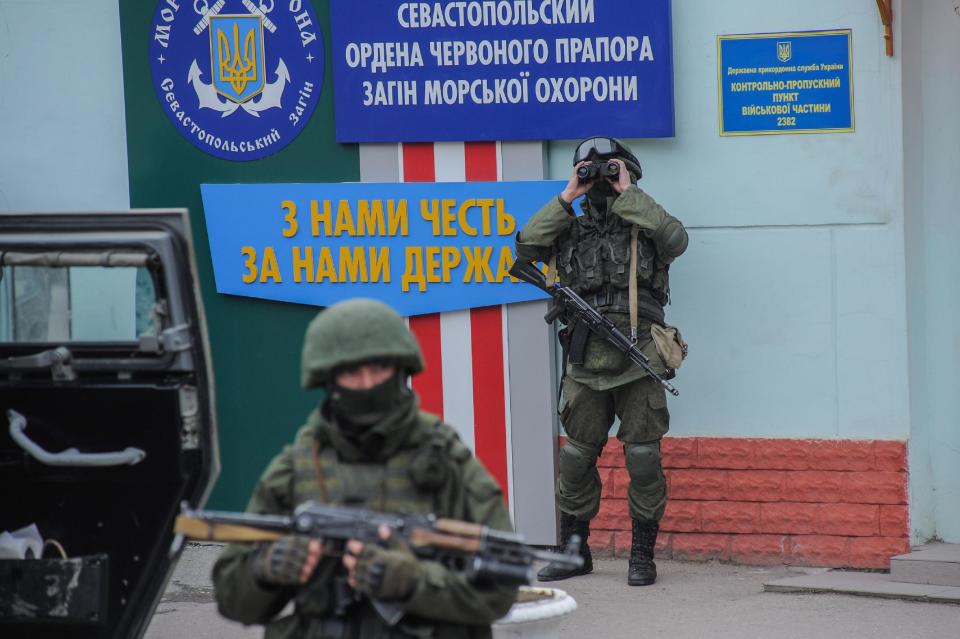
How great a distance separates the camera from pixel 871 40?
7.14 m

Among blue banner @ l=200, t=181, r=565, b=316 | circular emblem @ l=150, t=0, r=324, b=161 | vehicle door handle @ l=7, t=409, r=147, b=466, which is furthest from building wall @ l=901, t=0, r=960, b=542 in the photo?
vehicle door handle @ l=7, t=409, r=147, b=466

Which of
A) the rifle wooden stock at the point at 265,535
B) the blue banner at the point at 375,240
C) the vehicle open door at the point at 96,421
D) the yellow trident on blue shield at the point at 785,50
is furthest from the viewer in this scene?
the blue banner at the point at 375,240

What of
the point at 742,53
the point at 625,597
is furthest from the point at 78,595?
the point at 742,53

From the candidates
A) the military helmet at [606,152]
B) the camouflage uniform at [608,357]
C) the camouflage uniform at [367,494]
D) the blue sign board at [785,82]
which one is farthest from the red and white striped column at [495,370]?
the camouflage uniform at [367,494]

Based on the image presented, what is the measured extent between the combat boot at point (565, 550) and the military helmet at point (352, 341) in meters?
3.98

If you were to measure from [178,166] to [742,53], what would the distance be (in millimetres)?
3023

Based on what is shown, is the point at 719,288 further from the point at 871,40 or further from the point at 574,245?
the point at 871,40

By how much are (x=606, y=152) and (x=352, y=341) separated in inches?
153

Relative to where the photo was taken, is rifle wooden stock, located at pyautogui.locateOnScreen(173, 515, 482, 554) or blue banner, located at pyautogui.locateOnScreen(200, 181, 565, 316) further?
blue banner, located at pyautogui.locateOnScreen(200, 181, 565, 316)

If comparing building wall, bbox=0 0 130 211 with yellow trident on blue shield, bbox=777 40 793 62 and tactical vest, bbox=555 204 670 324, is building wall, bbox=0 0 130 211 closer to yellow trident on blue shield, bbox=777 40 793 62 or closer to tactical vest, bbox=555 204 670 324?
tactical vest, bbox=555 204 670 324

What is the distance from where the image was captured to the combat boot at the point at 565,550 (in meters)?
7.15

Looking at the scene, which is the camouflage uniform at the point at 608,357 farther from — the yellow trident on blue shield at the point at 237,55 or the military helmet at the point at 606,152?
the yellow trident on blue shield at the point at 237,55

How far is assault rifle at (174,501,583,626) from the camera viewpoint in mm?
3188

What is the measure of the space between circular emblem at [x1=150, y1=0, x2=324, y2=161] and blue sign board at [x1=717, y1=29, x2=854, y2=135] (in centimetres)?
213
